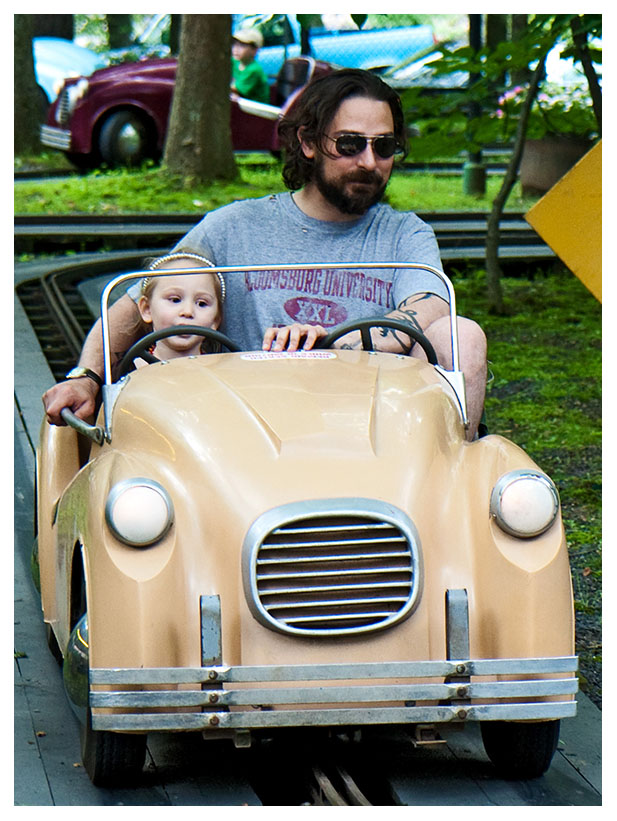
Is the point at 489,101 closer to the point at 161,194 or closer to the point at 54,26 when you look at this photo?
the point at 161,194

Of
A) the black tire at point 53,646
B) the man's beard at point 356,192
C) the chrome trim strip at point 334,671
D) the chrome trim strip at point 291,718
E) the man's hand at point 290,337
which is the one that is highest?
the man's beard at point 356,192

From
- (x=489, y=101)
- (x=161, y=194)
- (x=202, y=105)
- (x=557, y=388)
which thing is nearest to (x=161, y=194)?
(x=161, y=194)

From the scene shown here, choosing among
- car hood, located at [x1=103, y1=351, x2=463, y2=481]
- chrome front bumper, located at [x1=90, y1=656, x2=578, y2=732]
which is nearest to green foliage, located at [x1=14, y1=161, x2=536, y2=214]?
car hood, located at [x1=103, y1=351, x2=463, y2=481]

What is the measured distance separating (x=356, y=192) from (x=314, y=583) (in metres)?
1.68

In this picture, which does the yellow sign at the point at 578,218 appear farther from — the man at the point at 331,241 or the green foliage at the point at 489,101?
the green foliage at the point at 489,101

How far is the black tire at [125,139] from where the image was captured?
51.5ft

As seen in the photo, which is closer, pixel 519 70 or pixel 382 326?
pixel 382 326

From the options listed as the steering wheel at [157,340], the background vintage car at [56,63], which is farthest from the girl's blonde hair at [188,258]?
the background vintage car at [56,63]

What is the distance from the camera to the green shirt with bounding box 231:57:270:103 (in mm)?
16906

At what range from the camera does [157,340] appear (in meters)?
3.72

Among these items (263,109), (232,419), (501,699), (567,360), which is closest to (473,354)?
(232,419)

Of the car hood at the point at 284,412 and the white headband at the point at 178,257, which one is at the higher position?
the white headband at the point at 178,257

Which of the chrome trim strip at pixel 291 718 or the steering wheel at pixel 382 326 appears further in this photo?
the steering wheel at pixel 382 326
